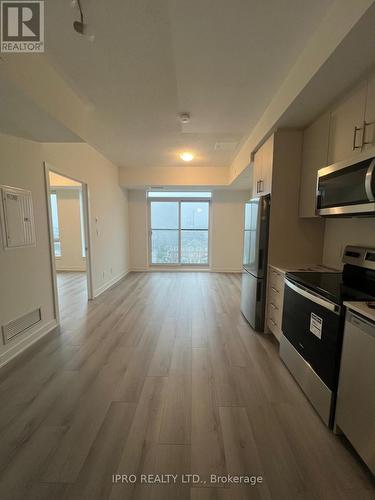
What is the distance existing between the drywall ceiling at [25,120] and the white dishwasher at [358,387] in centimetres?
271

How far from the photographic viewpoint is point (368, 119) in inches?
60.9

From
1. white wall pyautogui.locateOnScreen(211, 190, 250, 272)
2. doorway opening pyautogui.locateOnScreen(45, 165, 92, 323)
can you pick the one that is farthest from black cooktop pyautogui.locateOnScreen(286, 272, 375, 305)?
doorway opening pyautogui.locateOnScreen(45, 165, 92, 323)

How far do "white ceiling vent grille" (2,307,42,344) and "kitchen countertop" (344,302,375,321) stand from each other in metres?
2.95

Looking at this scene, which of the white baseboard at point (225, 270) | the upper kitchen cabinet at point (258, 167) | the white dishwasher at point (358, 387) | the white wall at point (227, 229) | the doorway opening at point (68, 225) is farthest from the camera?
the white baseboard at point (225, 270)

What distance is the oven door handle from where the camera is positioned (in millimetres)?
1401

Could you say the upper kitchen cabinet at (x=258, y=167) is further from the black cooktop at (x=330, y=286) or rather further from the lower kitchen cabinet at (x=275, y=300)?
the black cooktop at (x=330, y=286)

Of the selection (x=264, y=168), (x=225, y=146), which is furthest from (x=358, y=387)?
(x=225, y=146)

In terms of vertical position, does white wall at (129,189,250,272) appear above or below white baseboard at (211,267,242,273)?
above

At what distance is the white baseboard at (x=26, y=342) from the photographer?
2.14 m

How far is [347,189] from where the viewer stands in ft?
5.23

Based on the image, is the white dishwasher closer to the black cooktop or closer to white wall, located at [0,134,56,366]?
the black cooktop

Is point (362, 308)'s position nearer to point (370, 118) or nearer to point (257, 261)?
Result: point (370, 118)

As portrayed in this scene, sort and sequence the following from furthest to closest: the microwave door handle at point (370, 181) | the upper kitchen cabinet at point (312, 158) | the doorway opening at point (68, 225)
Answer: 1. the doorway opening at point (68, 225)
2. the upper kitchen cabinet at point (312, 158)
3. the microwave door handle at point (370, 181)

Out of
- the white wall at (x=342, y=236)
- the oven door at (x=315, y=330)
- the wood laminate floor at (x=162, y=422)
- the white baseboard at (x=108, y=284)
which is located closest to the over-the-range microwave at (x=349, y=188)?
the white wall at (x=342, y=236)
